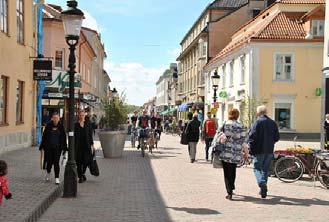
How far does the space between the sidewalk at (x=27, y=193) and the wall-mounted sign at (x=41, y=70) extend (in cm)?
568

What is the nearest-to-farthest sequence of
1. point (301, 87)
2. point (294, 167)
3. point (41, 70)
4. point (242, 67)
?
point (294, 167) < point (41, 70) < point (301, 87) < point (242, 67)

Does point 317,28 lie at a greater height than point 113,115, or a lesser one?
greater

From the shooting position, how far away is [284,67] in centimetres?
3356

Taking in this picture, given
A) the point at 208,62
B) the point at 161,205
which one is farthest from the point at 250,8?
the point at 161,205

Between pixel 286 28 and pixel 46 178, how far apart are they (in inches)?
1011

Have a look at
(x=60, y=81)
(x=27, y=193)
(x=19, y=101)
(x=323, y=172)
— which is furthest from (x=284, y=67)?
(x=27, y=193)

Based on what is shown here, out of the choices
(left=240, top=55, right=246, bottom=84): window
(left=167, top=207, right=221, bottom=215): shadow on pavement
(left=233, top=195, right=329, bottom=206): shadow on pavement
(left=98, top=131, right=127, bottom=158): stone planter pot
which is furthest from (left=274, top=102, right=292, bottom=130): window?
(left=167, top=207, right=221, bottom=215): shadow on pavement

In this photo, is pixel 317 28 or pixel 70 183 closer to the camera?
pixel 70 183

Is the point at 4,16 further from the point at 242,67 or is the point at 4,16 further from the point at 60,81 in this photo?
the point at 242,67

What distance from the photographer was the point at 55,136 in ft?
36.5

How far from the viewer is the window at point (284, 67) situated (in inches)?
1315

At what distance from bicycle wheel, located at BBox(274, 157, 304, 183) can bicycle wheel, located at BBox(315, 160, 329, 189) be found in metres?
0.66

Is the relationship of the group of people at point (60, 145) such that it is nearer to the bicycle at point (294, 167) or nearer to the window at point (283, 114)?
the bicycle at point (294, 167)

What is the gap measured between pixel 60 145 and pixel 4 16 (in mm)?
8323
